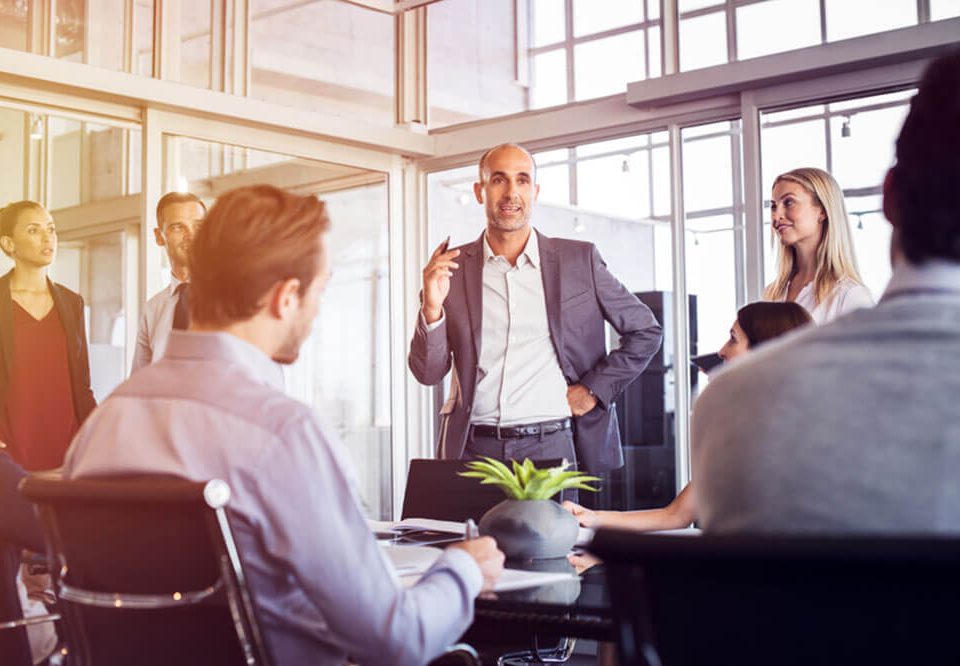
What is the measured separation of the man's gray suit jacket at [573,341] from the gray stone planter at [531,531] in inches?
71.5

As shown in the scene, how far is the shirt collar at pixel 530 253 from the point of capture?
4.16 metres

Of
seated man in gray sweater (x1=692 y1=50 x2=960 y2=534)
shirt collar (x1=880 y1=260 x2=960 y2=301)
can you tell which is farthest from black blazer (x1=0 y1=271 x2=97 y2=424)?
shirt collar (x1=880 y1=260 x2=960 y2=301)

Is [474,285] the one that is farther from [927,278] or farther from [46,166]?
[927,278]

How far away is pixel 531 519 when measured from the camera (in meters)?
2.06

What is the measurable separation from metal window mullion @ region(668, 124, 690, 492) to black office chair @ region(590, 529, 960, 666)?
445 centimetres

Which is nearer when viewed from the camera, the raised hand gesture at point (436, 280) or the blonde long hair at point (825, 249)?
the raised hand gesture at point (436, 280)

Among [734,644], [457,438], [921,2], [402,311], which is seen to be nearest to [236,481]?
[734,644]

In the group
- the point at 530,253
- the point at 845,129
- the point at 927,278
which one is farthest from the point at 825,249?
the point at 927,278

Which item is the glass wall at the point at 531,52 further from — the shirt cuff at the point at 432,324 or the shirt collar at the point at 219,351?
the shirt collar at the point at 219,351

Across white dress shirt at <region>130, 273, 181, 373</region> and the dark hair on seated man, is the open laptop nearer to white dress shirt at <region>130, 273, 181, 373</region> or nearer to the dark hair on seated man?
white dress shirt at <region>130, 273, 181, 373</region>

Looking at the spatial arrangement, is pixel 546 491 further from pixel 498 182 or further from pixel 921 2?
pixel 921 2

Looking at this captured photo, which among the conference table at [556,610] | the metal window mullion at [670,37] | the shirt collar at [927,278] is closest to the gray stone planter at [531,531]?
the conference table at [556,610]

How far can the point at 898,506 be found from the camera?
976 mm

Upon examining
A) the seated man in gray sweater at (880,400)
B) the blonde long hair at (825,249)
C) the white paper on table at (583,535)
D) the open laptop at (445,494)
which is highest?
the blonde long hair at (825,249)
